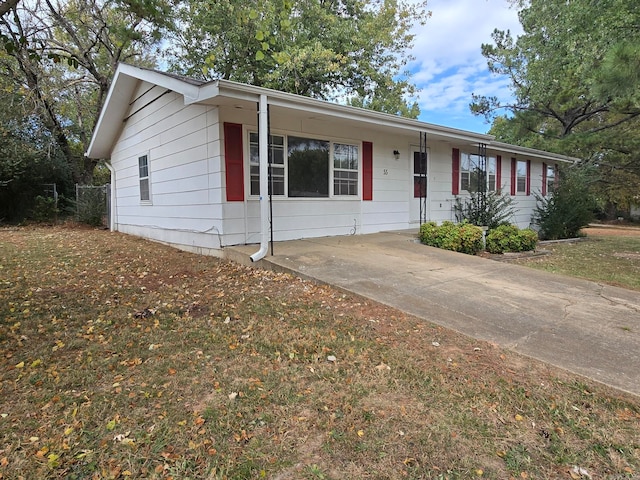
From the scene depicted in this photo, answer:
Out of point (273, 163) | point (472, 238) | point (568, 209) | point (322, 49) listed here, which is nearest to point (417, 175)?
point (472, 238)

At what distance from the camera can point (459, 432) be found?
2.11 meters

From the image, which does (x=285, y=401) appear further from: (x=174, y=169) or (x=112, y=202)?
(x=112, y=202)

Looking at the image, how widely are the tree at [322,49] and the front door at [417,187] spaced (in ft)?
20.2

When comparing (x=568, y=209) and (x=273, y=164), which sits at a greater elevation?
(x=273, y=164)

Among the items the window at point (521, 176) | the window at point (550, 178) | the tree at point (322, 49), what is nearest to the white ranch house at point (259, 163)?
the window at point (521, 176)

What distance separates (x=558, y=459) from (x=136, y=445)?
2.19m

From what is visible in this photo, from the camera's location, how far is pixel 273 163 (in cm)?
730

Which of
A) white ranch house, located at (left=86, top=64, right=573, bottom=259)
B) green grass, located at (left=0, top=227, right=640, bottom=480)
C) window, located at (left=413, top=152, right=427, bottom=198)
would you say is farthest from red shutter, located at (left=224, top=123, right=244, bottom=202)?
window, located at (left=413, top=152, right=427, bottom=198)

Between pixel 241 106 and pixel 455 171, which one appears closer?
pixel 241 106

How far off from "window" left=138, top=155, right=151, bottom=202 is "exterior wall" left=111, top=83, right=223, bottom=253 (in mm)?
164

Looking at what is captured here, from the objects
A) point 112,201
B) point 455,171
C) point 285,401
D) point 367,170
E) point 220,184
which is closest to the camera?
point 285,401

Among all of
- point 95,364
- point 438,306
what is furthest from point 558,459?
point 95,364

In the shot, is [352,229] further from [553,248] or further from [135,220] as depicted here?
[135,220]

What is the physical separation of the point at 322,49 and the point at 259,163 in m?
9.76
